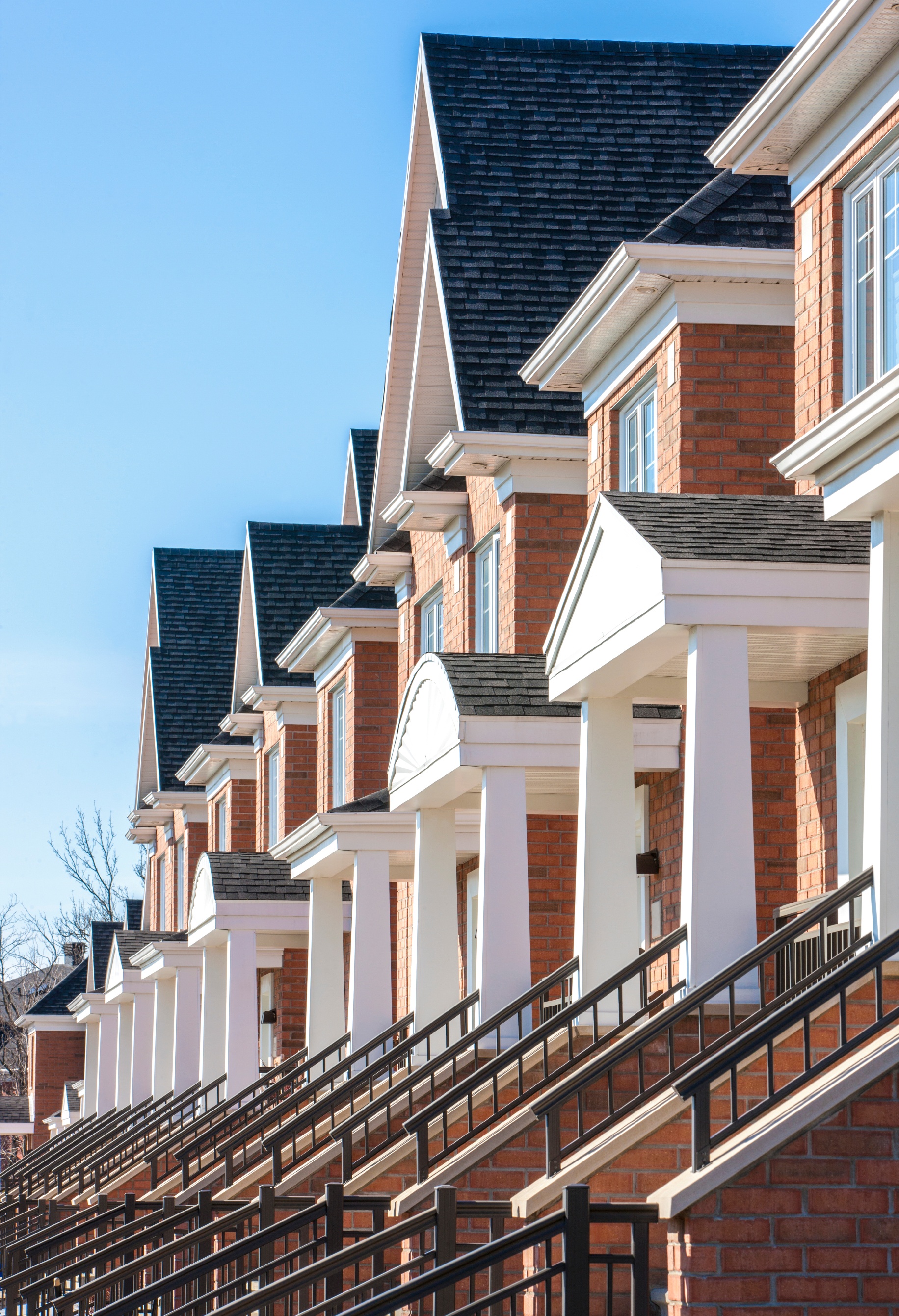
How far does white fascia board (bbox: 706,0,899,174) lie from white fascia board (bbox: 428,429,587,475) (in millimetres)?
3978

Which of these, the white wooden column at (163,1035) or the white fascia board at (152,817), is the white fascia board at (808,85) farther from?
the white fascia board at (152,817)

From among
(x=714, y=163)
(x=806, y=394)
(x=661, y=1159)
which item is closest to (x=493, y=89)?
(x=714, y=163)

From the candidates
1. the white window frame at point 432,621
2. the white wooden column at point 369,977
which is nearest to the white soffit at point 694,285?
the white window frame at point 432,621

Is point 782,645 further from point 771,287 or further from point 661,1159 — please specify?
point 771,287

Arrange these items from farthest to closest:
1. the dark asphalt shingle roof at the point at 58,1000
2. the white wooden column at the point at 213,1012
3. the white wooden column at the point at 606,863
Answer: the dark asphalt shingle roof at the point at 58,1000 → the white wooden column at the point at 213,1012 → the white wooden column at the point at 606,863

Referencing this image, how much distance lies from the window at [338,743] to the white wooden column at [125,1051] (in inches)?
433

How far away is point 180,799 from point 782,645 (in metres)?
26.6

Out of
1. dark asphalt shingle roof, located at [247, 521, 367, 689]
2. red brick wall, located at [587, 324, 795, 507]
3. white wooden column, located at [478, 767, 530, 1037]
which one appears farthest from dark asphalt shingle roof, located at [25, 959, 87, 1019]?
red brick wall, located at [587, 324, 795, 507]

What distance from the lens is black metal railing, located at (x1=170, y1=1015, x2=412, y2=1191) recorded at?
15031 millimetres

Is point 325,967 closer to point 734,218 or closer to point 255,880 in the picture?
point 255,880

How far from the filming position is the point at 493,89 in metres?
20.0

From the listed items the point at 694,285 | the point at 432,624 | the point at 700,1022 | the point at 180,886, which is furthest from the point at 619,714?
the point at 180,886

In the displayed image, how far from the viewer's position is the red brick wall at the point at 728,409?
14.2m

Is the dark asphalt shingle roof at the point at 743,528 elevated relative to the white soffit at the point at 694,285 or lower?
lower
